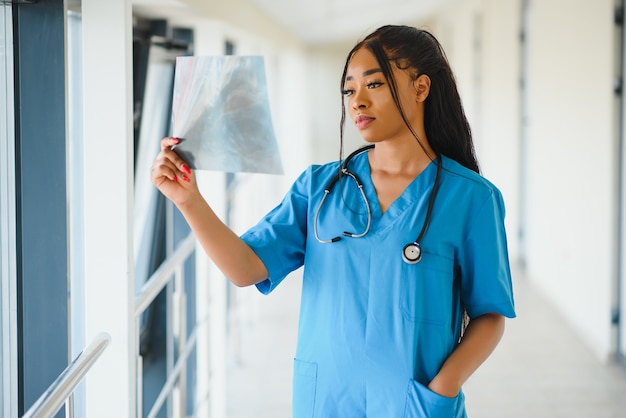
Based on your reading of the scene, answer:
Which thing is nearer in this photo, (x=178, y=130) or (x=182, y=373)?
(x=178, y=130)

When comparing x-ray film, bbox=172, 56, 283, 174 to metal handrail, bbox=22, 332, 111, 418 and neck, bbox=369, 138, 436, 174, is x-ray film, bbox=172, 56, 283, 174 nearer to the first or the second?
neck, bbox=369, 138, 436, 174

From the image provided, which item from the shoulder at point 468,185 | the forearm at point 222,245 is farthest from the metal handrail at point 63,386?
the shoulder at point 468,185

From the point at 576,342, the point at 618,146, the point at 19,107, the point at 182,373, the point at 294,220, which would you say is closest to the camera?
the point at 294,220

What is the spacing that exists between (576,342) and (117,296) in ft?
8.70

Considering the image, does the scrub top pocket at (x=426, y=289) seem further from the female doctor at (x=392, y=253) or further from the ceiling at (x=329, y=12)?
the ceiling at (x=329, y=12)

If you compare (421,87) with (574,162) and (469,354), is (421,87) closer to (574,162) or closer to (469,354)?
(469,354)

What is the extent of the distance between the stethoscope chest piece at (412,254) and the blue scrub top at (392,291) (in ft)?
0.04

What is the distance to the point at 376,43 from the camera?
1143 mm

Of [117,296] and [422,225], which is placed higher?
[422,225]

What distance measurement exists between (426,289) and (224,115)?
0.39 m

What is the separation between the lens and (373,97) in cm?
112

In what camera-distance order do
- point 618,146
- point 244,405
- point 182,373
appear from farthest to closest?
point 618,146
point 244,405
point 182,373

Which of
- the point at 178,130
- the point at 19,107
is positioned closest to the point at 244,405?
the point at 19,107

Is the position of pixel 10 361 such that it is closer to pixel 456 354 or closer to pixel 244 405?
pixel 456 354
